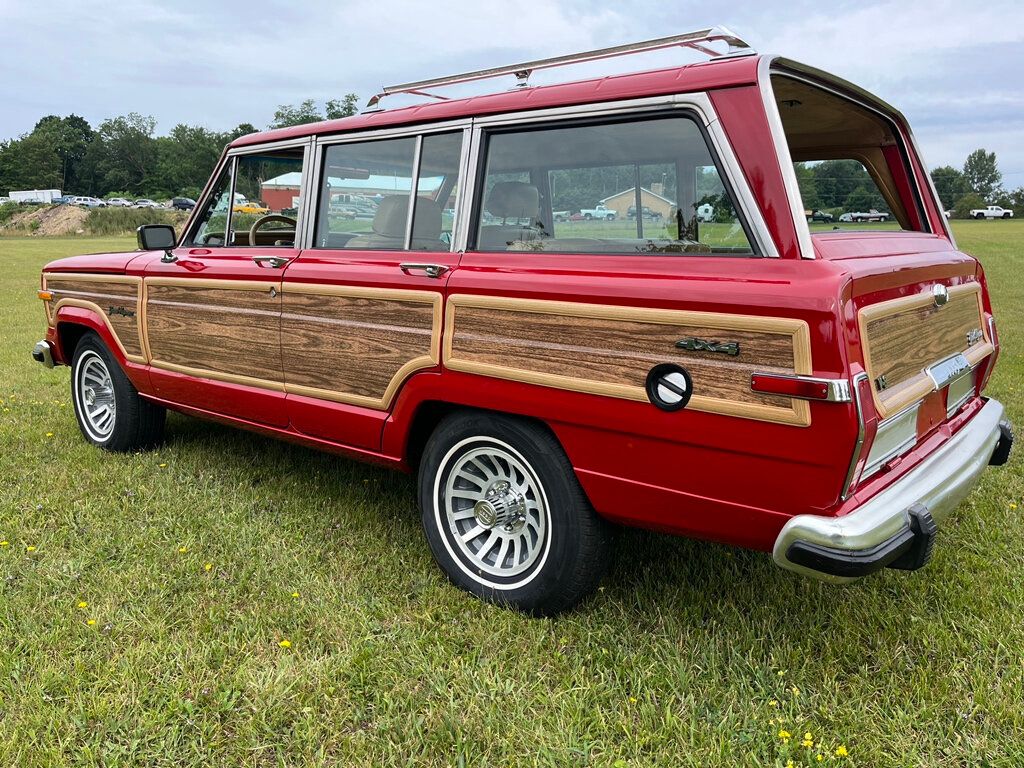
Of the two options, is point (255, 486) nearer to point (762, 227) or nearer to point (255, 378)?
point (255, 378)

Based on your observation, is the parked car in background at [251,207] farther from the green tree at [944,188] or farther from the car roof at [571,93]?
the green tree at [944,188]

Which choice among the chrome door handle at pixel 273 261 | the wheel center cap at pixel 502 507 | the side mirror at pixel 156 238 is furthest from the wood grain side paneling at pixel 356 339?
the side mirror at pixel 156 238

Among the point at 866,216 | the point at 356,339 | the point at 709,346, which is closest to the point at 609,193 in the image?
the point at 709,346

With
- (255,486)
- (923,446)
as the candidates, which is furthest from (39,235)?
(923,446)

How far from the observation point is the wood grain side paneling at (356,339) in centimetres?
307

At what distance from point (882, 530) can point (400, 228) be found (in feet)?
7.34

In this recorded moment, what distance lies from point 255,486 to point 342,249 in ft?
5.23

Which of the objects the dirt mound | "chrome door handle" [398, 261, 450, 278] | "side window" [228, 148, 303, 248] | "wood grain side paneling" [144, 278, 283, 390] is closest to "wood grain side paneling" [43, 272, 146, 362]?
"wood grain side paneling" [144, 278, 283, 390]

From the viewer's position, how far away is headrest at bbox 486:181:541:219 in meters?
3.03

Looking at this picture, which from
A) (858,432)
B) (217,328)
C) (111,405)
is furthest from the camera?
(111,405)

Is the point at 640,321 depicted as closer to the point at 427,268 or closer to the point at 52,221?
the point at 427,268

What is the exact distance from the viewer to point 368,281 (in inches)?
128

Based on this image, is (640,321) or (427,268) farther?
(427,268)

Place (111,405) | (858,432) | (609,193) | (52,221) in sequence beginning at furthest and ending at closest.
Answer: (52,221) → (111,405) → (609,193) → (858,432)
